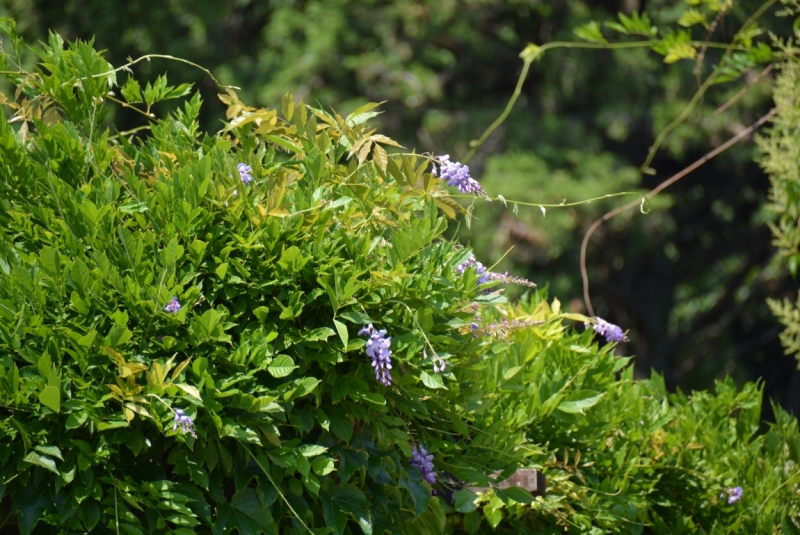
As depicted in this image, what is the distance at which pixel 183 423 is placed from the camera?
1737mm

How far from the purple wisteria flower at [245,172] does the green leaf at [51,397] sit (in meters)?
0.71

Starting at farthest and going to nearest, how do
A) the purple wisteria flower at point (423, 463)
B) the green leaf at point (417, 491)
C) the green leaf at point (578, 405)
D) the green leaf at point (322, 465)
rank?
the green leaf at point (578, 405), the purple wisteria flower at point (423, 463), the green leaf at point (417, 491), the green leaf at point (322, 465)

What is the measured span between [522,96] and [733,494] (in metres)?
10.2

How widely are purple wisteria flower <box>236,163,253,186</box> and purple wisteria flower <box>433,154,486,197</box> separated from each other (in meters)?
0.45

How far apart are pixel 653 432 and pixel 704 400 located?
0.55m

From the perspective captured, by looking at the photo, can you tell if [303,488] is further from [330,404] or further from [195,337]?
[195,337]

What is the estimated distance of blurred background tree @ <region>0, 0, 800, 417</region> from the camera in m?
11.3

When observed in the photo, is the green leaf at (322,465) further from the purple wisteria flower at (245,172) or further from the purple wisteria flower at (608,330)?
the purple wisteria flower at (608,330)

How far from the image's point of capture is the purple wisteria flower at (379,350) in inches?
75.1

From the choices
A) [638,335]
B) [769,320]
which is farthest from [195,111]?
[769,320]

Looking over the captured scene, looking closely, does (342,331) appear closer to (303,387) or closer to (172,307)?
→ (303,387)

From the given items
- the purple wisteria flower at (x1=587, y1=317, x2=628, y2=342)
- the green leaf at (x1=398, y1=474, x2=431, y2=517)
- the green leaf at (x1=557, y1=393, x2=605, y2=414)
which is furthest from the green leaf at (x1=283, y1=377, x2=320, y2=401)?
A: the purple wisteria flower at (x1=587, y1=317, x2=628, y2=342)

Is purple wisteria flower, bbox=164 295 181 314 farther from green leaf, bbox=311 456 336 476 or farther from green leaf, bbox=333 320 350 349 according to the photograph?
green leaf, bbox=311 456 336 476

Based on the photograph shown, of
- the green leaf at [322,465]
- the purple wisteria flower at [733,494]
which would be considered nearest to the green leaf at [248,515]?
the green leaf at [322,465]
